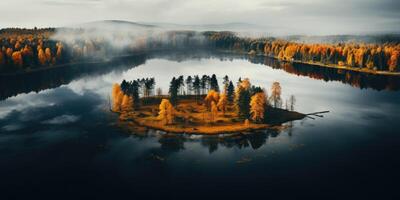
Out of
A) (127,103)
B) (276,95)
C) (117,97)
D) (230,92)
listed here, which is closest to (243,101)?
(230,92)

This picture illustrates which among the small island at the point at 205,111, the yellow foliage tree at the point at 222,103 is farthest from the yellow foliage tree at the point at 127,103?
the yellow foliage tree at the point at 222,103

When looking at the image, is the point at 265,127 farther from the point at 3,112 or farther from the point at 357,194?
the point at 3,112

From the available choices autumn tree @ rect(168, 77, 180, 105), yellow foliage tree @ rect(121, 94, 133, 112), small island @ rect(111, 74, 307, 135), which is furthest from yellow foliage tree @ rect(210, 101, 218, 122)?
yellow foliage tree @ rect(121, 94, 133, 112)

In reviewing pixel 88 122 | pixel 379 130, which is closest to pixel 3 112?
pixel 88 122

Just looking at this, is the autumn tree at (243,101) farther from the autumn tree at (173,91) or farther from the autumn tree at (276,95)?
the autumn tree at (173,91)

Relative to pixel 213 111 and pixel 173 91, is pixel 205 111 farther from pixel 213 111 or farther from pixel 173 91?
pixel 173 91
